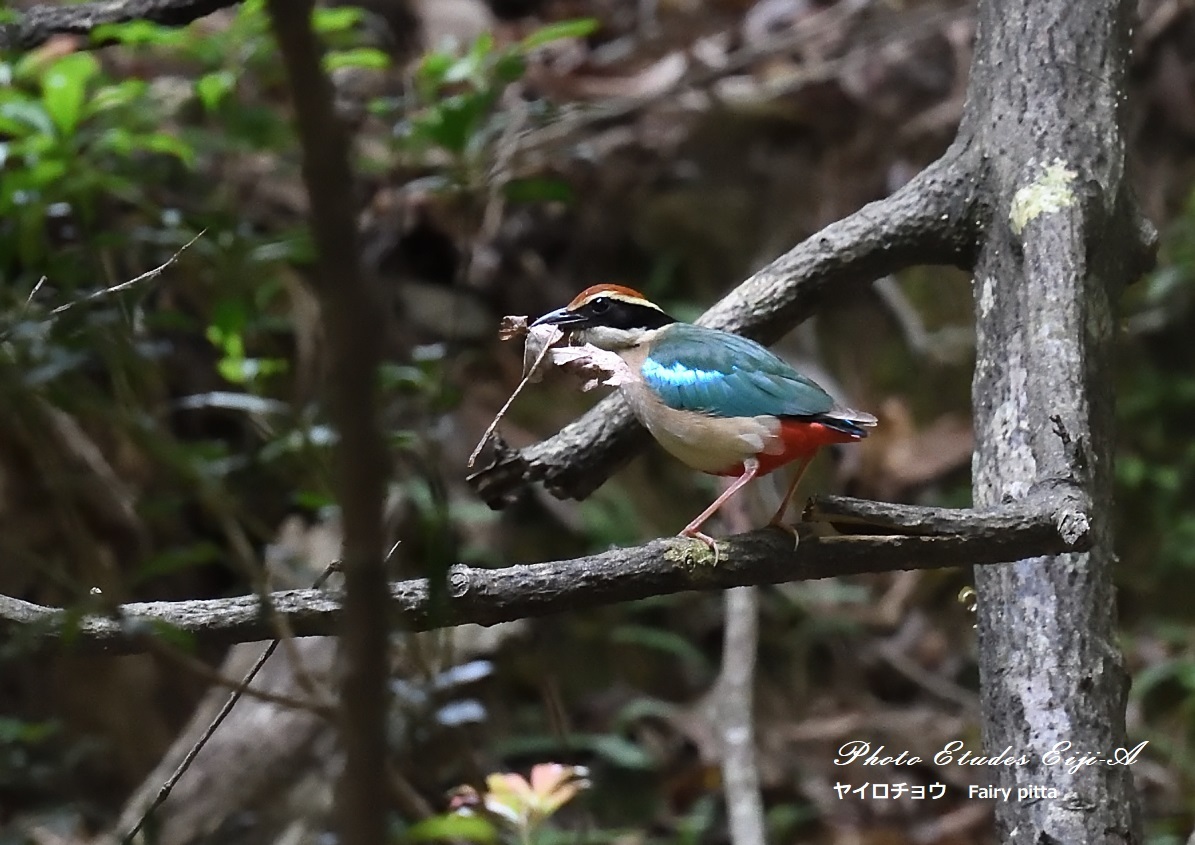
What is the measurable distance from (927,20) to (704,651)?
332 cm

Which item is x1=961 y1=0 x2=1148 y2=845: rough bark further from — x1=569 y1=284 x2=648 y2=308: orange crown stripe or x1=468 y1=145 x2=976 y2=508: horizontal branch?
x1=569 y1=284 x2=648 y2=308: orange crown stripe

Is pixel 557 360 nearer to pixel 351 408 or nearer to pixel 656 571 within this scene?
pixel 656 571

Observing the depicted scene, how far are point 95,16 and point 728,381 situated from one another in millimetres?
1633

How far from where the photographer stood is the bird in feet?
7.16

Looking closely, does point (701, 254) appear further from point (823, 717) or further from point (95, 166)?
point (95, 166)

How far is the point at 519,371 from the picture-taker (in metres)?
5.41

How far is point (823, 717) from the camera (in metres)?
5.05

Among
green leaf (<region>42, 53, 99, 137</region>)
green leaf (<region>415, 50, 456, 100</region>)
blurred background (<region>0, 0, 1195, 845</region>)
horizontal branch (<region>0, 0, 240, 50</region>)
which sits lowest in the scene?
blurred background (<region>0, 0, 1195, 845</region>)

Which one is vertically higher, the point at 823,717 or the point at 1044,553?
the point at 1044,553

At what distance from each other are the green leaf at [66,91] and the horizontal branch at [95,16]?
23 cm

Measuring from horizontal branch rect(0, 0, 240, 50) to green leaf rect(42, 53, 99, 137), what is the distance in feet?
0.75

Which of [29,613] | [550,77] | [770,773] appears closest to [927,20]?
[550,77]

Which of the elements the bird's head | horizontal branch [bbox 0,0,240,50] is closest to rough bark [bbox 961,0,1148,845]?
the bird's head

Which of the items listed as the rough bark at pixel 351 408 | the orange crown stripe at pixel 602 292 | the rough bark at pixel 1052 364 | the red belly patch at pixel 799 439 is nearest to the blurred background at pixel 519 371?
the rough bark at pixel 1052 364
